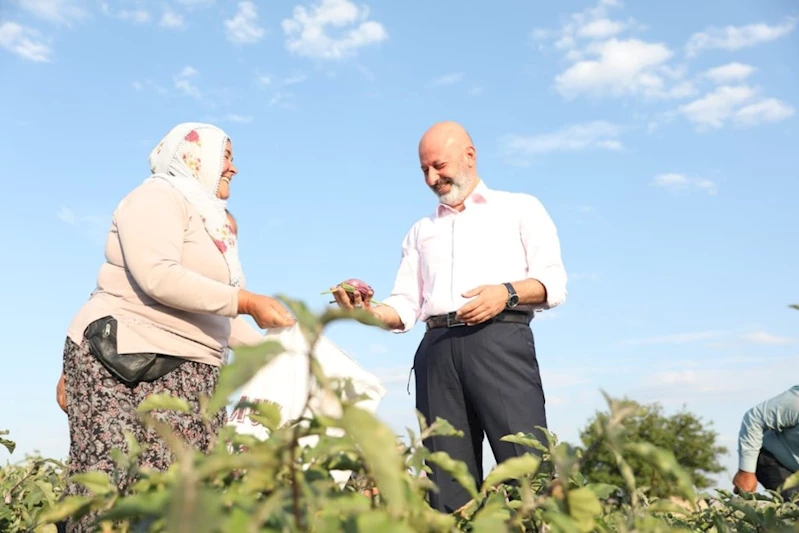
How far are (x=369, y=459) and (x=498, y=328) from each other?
3.67 m

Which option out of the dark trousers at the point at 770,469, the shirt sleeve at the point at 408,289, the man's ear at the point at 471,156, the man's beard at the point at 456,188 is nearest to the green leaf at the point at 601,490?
the shirt sleeve at the point at 408,289

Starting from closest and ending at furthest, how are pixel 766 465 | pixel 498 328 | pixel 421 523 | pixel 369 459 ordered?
pixel 369 459, pixel 421 523, pixel 498 328, pixel 766 465

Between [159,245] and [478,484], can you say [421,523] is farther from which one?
[478,484]

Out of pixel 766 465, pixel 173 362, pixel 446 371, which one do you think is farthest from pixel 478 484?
pixel 766 465

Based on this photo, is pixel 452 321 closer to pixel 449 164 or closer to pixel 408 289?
pixel 408 289

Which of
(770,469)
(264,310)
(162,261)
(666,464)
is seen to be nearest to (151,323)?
(162,261)

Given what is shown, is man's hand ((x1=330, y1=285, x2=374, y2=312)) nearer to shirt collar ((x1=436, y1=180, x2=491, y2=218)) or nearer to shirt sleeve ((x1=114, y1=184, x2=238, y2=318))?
shirt sleeve ((x1=114, y1=184, x2=238, y2=318))

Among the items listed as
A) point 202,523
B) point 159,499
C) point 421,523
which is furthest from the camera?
point 421,523

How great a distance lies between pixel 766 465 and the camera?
7.48m

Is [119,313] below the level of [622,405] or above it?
above

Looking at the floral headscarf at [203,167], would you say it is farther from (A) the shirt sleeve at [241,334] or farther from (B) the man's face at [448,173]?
(B) the man's face at [448,173]

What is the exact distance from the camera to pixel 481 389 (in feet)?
15.1

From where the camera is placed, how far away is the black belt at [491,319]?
15.1ft

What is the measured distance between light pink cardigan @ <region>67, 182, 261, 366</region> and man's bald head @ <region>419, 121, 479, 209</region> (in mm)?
1742
